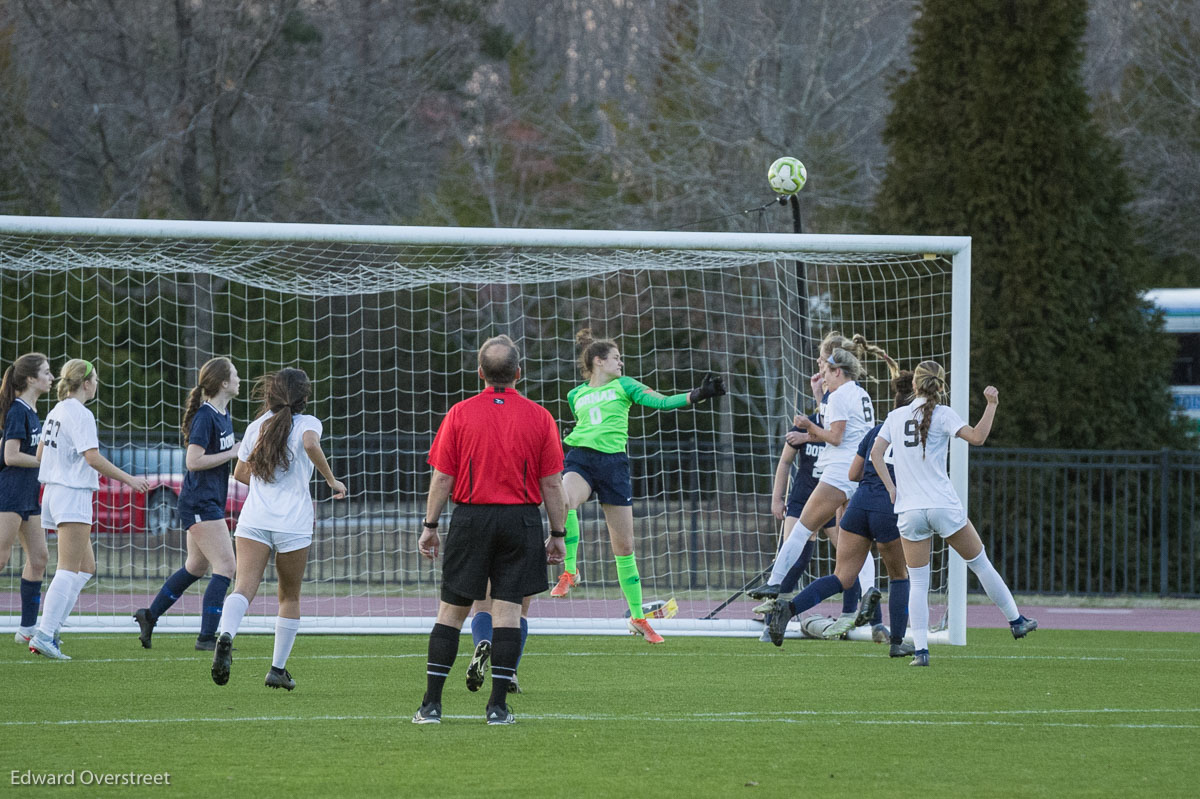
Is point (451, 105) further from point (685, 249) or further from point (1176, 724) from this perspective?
point (1176, 724)

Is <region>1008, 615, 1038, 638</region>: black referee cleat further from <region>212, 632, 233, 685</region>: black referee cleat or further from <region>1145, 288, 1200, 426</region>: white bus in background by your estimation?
<region>1145, 288, 1200, 426</region>: white bus in background

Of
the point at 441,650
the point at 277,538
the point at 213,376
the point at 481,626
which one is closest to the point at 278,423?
the point at 277,538

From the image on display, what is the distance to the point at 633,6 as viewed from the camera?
2347 centimetres

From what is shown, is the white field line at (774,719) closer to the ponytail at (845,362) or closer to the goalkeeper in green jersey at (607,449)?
the goalkeeper in green jersey at (607,449)

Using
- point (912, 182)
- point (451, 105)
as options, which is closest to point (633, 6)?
point (451, 105)

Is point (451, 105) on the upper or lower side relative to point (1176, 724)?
upper

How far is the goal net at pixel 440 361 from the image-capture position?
10.4m

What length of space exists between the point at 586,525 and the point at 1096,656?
810cm

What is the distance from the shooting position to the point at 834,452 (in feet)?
32.5

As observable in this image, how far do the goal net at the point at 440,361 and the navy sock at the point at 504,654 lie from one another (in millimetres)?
4550

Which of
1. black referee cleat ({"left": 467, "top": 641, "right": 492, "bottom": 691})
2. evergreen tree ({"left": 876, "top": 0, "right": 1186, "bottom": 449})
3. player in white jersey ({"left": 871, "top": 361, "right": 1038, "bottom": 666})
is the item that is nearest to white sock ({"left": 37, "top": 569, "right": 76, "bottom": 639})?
black referee cleat ({"left": 467, "top": 641, "right": 492, "bottom": 691})

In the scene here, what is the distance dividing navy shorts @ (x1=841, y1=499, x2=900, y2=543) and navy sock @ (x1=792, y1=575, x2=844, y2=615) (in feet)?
1.36

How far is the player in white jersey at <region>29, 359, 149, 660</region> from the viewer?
8805mm

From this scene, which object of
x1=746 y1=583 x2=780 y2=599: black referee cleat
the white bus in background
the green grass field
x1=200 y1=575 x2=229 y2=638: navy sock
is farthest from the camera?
the white bus in background
